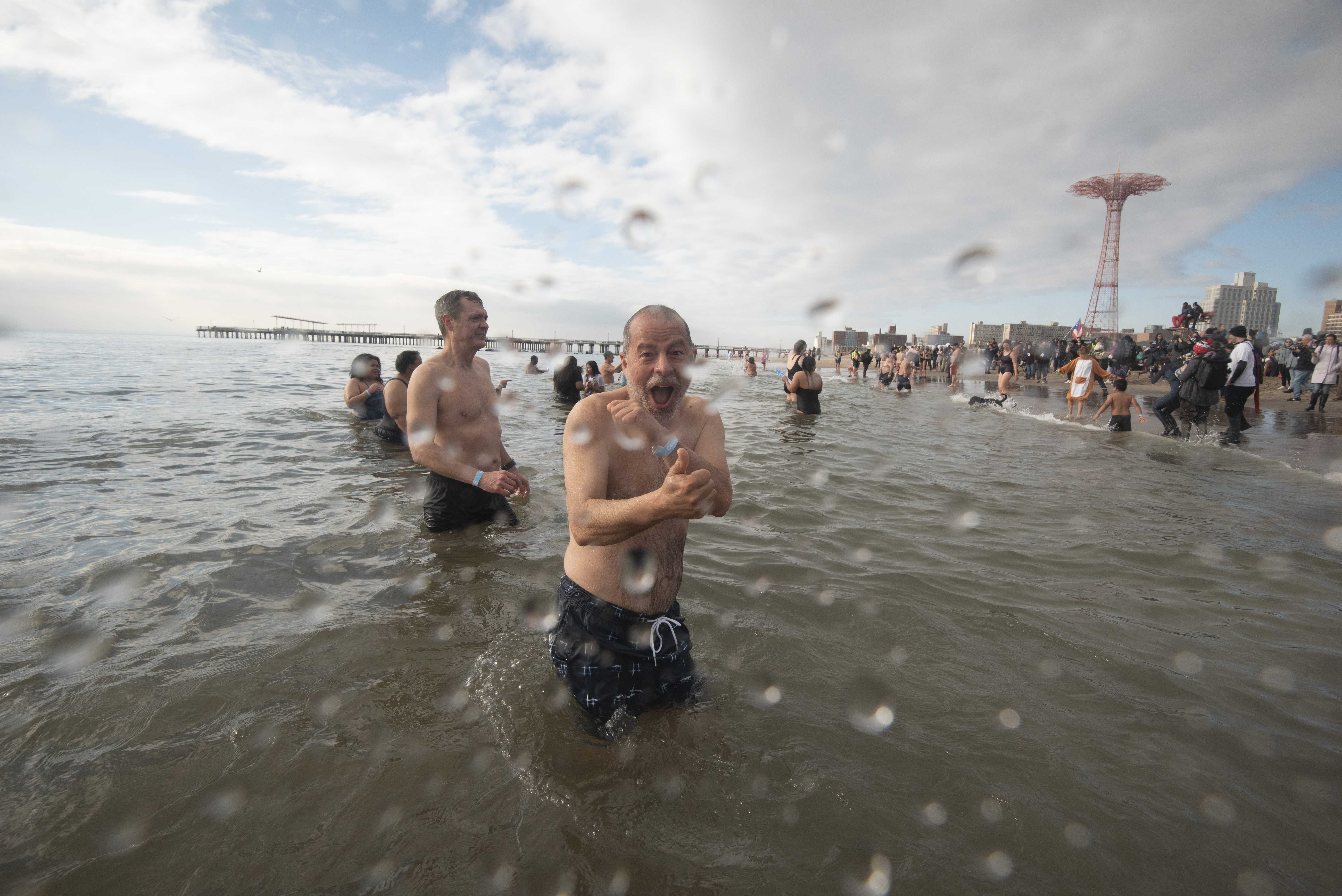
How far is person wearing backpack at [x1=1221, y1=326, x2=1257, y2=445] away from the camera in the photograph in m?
10.8

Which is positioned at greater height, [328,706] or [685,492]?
[685,492]

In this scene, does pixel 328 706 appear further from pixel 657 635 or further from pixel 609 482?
pixel 609 482

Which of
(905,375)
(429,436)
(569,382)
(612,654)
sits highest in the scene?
(905,375)

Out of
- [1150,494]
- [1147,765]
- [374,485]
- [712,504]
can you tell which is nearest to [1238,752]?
[1147,765]

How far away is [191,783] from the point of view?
2164 mm

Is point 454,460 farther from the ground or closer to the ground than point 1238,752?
farther from the ground

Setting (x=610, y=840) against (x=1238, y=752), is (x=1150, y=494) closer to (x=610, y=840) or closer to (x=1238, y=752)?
(x=1238, y=752)

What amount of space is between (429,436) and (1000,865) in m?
4.36

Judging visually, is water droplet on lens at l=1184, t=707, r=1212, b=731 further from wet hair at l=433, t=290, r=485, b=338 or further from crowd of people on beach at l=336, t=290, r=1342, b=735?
wet hair at l=433, t=290, r=485, b=338

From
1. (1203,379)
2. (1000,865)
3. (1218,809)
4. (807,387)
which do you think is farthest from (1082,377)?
(1000,865)

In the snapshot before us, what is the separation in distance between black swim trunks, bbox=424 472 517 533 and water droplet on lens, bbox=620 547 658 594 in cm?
258

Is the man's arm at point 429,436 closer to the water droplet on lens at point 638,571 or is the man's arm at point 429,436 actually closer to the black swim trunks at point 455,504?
Answer: the black swim trunks at point 455,504

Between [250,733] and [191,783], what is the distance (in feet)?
0.93

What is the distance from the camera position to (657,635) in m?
2.39
